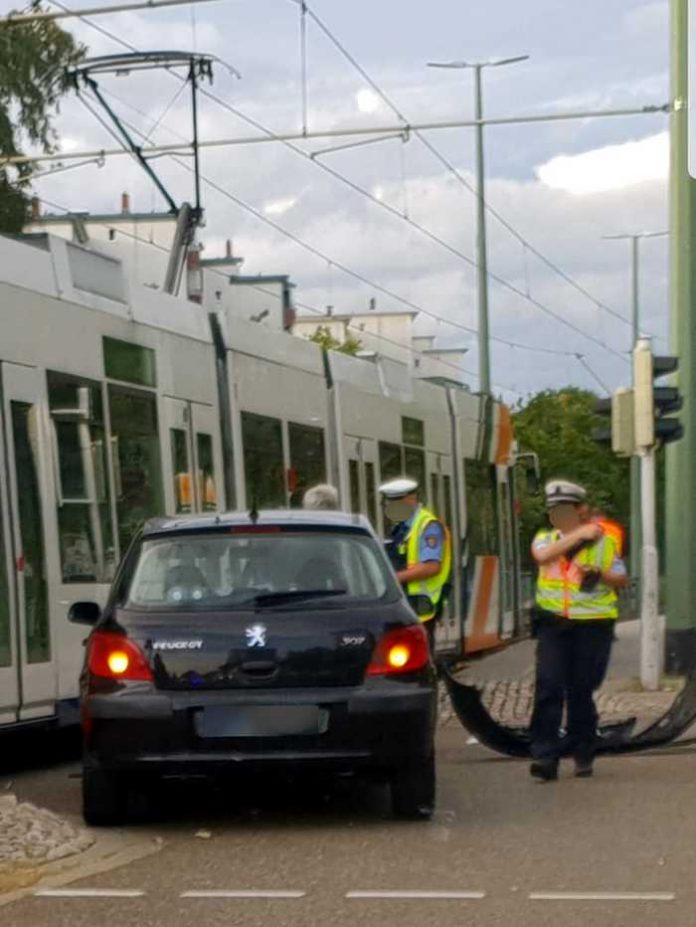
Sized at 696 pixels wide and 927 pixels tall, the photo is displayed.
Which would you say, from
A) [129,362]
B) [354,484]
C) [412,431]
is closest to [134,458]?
[129,362]

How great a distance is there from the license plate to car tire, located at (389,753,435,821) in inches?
21.1

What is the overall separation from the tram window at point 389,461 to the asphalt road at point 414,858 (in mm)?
9759

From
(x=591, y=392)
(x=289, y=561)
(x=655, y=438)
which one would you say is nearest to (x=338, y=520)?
(x=289, y=561)

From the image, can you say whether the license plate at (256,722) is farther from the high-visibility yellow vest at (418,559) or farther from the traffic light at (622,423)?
the traffic light at (622,423)

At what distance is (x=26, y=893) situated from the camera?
8.68 m

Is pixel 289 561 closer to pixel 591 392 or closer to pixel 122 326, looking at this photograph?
pixel 122 326

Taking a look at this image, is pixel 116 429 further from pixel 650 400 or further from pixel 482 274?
pixel 482 274

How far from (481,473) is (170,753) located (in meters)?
17.5

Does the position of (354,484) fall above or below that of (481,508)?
above

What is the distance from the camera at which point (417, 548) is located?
47.7 feet

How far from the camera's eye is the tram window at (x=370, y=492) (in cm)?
2162

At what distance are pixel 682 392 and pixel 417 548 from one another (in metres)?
5.59

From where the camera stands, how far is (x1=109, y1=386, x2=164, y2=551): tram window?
1473cm

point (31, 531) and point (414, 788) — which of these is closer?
point (414, 788)
